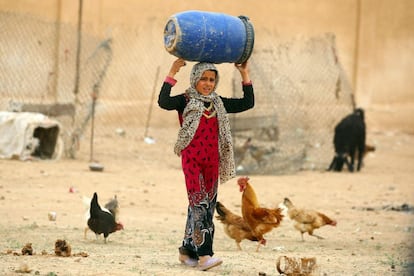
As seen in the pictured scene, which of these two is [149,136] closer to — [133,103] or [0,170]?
[133,103]

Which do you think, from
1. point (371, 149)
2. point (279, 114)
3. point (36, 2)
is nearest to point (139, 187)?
Result: point (279, 114)

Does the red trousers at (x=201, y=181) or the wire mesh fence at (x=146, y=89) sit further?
the wire mesh fence at (x=146, y=89)

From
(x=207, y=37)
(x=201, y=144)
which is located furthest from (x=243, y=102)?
(x=207, y=37)

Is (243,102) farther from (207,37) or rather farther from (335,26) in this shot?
(335,26)

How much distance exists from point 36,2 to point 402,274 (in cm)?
1169

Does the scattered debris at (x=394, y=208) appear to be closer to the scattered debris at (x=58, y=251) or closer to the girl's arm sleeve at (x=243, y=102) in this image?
the girl's arm sleeve at (x=243, y=102)

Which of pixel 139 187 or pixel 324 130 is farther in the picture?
pixel 324 130

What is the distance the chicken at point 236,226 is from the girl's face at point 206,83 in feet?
4.65

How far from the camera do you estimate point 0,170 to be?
12.3 meters

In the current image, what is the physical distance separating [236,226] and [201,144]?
1372 millimetres

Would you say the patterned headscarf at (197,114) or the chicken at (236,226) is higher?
the patterned headscarf at (197,114)

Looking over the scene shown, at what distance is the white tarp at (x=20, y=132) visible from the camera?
13.2 m

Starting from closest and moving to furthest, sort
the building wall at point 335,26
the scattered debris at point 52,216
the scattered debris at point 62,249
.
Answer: the scattered debris at point 62,249 → the scattered debris at point 52,216 → the building wall at point 335,26

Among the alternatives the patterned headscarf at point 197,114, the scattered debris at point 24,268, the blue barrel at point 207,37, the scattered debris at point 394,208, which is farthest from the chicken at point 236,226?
the scattered debris at point 394,208
